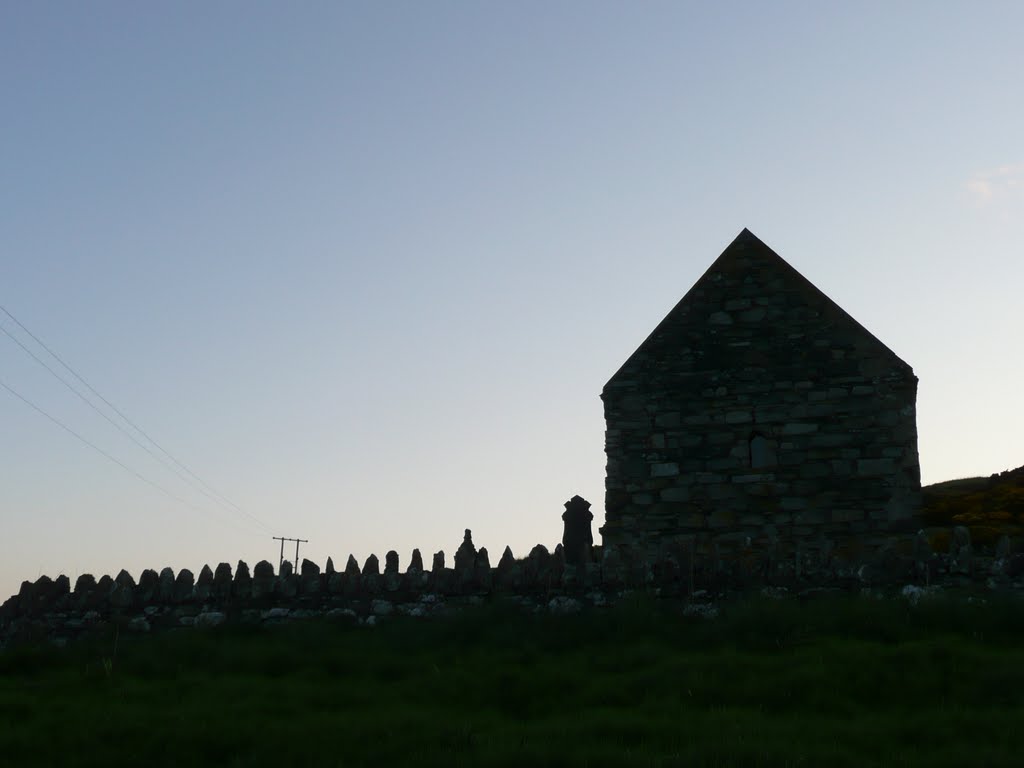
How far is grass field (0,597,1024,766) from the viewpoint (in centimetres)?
921

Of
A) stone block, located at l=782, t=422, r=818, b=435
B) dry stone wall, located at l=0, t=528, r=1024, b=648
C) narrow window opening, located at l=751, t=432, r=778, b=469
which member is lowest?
dry stone wall, located at l=0, t=528, r=1024, b=648

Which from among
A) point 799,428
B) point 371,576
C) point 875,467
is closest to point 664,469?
point 799,428

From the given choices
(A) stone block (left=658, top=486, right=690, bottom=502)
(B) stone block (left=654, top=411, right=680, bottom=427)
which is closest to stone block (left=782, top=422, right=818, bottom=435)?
(B) stone block (left=654, top=411, right=680, bottom=427)

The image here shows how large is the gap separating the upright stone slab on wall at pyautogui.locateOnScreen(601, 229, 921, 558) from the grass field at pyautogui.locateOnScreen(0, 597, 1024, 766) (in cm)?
449

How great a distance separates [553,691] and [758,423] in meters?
7.79

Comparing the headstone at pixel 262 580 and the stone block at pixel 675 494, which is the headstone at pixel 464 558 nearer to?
the headstone at pixel 262 580

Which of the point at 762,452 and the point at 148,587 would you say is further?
the point at 762,452

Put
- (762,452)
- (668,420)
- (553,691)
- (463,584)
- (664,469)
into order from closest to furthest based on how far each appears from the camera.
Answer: (553,691), (463,584), (762,452), (664,469), (668,420)

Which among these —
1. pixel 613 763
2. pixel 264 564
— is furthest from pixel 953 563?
pixel 264 564

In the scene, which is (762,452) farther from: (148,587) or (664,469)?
(148,587)

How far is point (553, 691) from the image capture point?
11156 mm

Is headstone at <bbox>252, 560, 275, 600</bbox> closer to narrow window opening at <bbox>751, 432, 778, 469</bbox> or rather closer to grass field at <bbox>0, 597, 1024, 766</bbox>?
grass field at <bbox>0, 597, 1024, 766</bbox>

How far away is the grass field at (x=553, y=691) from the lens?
921 centimetres

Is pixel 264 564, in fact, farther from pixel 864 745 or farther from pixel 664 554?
pixel 864 745
